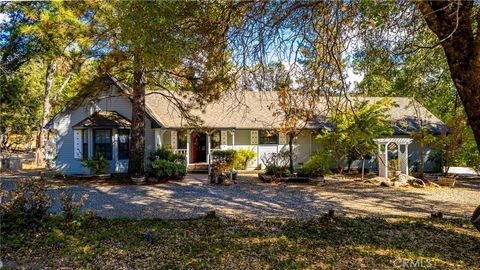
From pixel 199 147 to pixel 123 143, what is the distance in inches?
199

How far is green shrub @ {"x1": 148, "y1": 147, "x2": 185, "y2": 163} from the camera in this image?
15.8 meters

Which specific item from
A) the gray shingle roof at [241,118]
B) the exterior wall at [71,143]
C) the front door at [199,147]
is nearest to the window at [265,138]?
the gray shingle roof at [241,118]

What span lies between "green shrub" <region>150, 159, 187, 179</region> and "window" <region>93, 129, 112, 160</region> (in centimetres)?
352

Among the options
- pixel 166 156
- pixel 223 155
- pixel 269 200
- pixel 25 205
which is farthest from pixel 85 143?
pixel 269 200

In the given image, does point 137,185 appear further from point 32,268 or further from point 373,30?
point 373,30

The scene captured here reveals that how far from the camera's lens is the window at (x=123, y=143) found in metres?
16.5

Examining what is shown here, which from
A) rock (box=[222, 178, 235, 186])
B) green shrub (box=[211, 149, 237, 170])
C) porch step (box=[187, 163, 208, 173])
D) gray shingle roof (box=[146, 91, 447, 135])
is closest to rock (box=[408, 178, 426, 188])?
gray shingle roof (box=[146, 91, 447, 135])

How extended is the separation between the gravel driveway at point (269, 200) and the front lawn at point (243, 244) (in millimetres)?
1358

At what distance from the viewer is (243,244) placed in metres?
5.53

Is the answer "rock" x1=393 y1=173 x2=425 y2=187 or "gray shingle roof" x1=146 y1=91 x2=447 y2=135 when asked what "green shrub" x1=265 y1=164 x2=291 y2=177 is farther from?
"rock" x1=393 y1=173 x2=425 y2=187

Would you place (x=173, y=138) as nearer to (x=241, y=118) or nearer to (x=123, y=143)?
(x=123, y=143)

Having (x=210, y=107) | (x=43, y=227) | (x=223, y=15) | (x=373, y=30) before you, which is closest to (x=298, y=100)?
(x=373, y=30)

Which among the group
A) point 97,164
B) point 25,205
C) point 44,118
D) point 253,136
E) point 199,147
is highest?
point 44,118

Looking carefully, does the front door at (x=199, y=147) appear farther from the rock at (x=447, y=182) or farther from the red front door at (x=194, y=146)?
the rock at (x=447, y=182)
